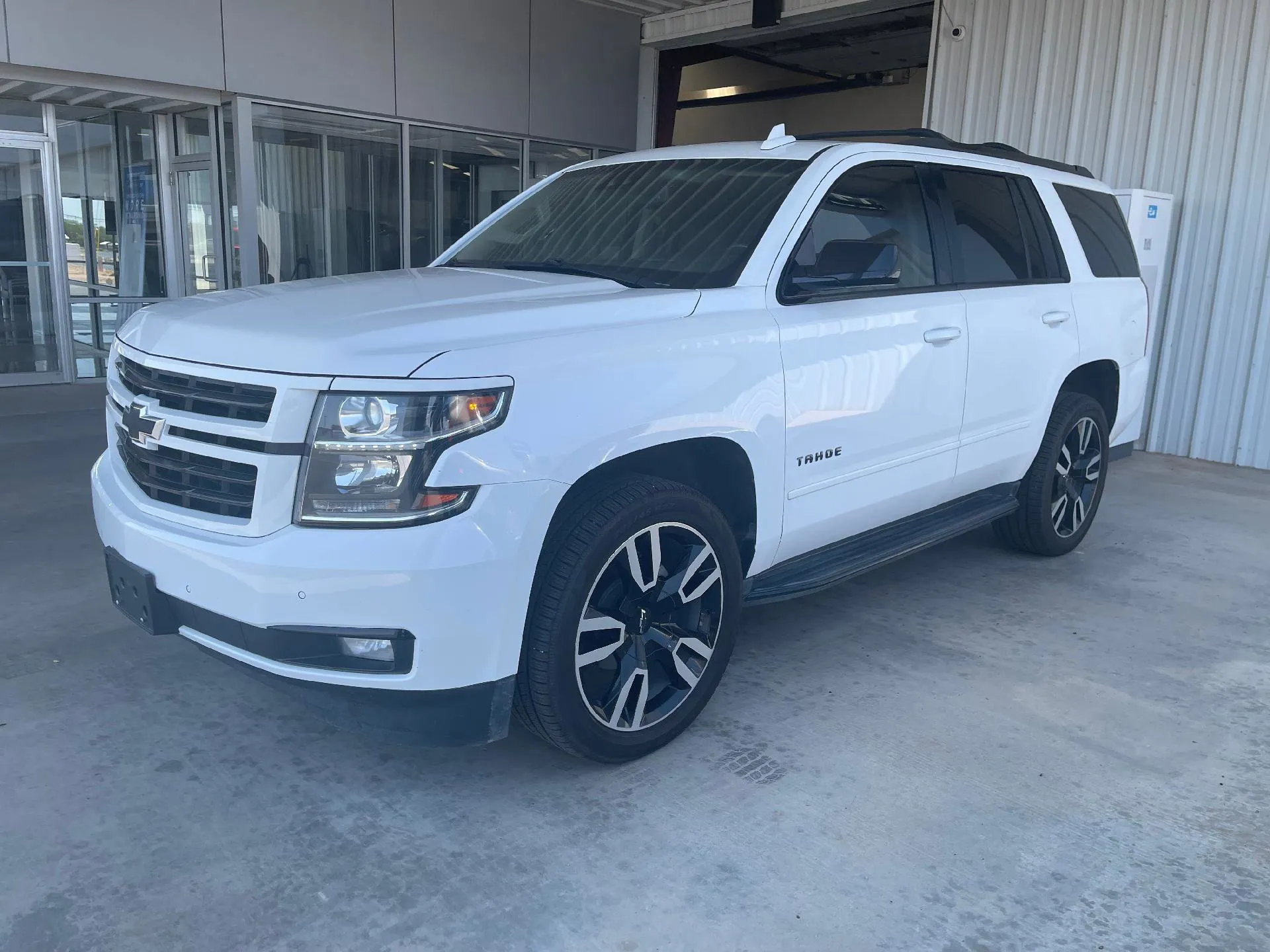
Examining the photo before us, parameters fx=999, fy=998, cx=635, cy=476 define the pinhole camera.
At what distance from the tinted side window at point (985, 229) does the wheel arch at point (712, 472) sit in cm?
157

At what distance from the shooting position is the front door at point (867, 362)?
3371 millimetres

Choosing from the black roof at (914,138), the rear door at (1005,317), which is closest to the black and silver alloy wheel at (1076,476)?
the rear door at (1005,317)

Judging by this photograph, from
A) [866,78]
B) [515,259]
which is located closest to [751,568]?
[515,259]

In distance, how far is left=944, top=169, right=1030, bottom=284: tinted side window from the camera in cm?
419

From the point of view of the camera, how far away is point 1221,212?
814 cm

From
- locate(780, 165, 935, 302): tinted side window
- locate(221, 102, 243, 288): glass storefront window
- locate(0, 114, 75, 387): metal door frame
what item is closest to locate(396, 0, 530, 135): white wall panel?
locate(221, 102, 243, 288): glass storefront window

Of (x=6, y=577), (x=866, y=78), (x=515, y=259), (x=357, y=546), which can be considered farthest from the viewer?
(x=866, y=78)

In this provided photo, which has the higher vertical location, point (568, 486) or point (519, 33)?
point (519, 33)

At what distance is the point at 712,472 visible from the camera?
10.8 ft

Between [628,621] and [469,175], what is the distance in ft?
33.1

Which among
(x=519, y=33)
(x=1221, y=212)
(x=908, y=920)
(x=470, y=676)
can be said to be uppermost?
(x=519, y=33)

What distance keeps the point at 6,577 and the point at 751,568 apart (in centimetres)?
349

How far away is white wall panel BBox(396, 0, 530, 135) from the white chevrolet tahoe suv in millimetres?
7391

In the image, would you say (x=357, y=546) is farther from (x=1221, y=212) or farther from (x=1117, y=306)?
(x=1221, y=212)
